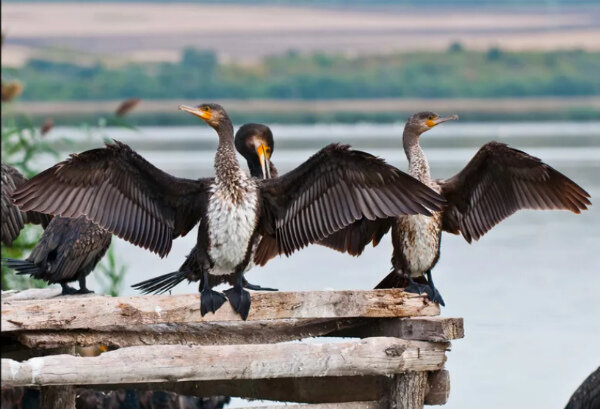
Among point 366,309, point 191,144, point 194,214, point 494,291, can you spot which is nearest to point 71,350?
point 194,214

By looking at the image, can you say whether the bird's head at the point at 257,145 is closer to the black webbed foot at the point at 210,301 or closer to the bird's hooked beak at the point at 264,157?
the bird's hooked beak at the point at 264,157

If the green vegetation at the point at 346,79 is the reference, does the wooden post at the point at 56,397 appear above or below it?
below

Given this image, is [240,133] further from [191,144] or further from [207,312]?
[191,144]

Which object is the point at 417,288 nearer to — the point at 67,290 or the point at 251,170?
the point at 251,170

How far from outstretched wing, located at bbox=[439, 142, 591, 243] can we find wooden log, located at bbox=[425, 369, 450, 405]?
927 millimetres

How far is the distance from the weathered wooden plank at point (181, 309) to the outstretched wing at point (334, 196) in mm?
372

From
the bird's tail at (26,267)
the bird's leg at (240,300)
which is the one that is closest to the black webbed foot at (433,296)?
the bird's leg at (240,300)

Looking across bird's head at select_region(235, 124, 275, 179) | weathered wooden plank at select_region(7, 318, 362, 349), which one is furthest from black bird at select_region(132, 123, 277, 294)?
weathered wooden plank at select_region(7, 318, 362, 349)

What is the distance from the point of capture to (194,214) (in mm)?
7461

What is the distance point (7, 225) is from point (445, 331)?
11.5 ft

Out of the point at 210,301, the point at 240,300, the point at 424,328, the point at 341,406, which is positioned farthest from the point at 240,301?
the point at 424,328

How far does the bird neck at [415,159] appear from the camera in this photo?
7852mm

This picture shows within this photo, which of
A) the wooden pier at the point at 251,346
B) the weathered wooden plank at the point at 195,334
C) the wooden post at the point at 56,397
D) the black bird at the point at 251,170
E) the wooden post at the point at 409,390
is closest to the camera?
the wooden pier at the point at 251,346

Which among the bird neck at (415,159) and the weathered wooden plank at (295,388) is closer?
the weathered wooden plank at (295,388)
